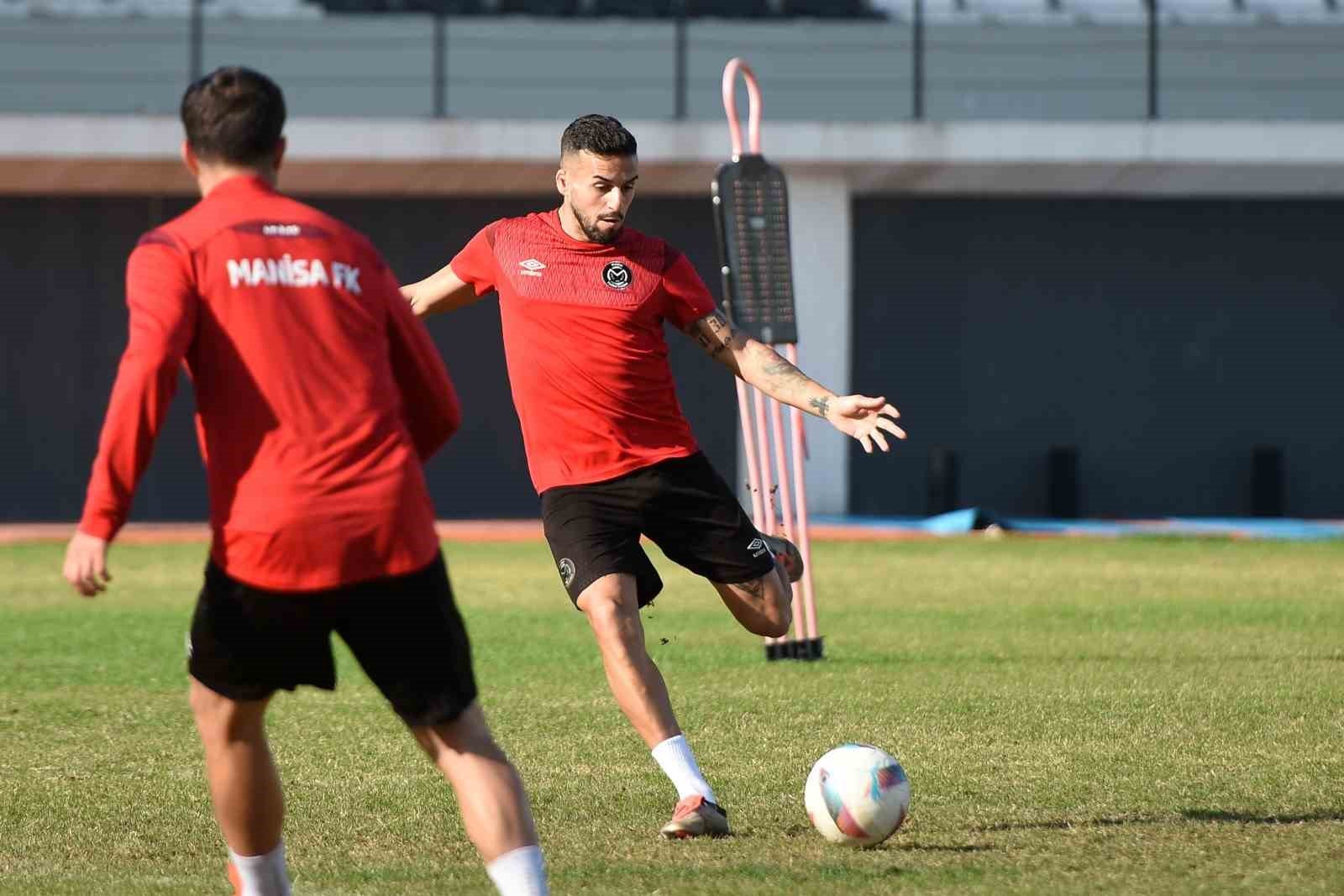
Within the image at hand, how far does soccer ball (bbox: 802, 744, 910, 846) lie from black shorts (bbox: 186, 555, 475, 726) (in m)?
1.87

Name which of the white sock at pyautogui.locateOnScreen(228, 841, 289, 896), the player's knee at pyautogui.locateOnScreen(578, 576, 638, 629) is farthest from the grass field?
the white sock at pyautogui.locateOnScreen(228, 841, 289, 896)

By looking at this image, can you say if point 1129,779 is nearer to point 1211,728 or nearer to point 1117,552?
point 1211,728

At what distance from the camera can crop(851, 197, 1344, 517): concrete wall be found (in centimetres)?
2564

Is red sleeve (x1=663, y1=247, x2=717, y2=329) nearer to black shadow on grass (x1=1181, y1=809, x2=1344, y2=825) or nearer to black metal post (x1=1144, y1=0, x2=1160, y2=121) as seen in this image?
black shadow on grass (x1=1181, y1=809, x2=1344, y2=825)

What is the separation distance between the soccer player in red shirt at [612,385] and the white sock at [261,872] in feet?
6.33

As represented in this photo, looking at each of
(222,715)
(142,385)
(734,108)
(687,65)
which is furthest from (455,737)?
(687,65)

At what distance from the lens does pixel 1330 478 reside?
25953 millimetres

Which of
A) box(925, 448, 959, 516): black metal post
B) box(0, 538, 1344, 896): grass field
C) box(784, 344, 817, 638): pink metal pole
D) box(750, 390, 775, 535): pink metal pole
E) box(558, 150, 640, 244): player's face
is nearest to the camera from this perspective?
box(0, 538, 1344, 896): grass field

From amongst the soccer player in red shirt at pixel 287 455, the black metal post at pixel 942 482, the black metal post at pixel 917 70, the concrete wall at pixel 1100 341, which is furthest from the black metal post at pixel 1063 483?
the soccer player in red shirt at pixel 287 455

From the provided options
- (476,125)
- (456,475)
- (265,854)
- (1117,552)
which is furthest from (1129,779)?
(456,475)

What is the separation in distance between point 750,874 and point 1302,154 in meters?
19.7

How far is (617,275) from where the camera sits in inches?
274

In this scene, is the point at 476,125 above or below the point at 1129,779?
above

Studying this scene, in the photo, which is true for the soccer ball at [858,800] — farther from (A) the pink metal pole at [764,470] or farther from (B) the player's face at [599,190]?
(A) the pink metal pole at [764,470]
